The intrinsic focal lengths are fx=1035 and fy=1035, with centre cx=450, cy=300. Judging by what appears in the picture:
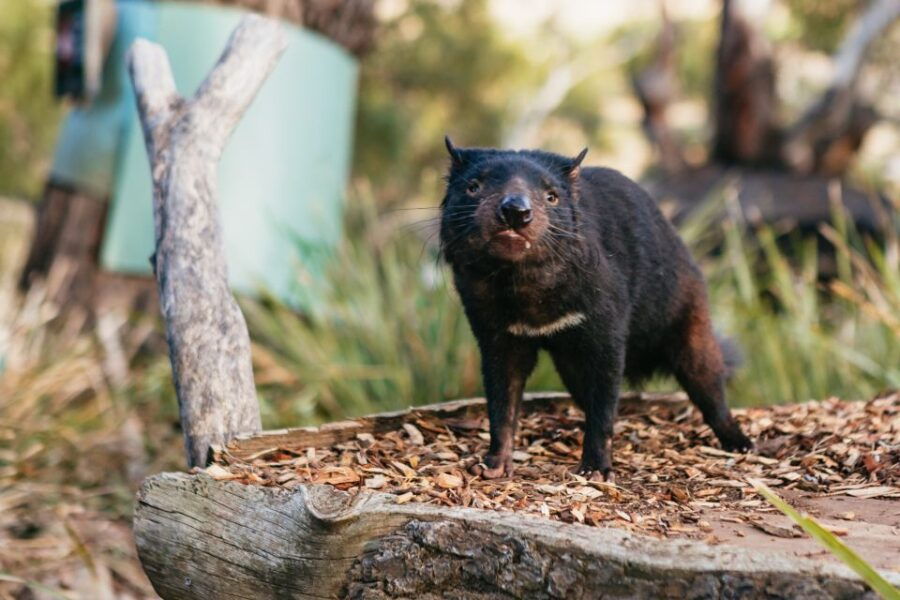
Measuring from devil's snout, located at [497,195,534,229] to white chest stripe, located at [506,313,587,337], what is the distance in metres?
0.31

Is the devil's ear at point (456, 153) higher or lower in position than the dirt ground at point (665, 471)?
higher

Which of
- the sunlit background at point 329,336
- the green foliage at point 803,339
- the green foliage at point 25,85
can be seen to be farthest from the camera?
the green foliage at point 25,85

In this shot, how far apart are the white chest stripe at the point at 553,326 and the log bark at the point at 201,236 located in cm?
73

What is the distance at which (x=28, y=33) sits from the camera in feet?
27.9

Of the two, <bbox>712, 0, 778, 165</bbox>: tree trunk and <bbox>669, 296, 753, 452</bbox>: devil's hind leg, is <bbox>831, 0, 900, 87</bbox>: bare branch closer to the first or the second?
<bbox>712, 0, 778, 165</bbox>: tree trunk

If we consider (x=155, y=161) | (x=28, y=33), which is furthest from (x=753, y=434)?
(x=28, y=33)

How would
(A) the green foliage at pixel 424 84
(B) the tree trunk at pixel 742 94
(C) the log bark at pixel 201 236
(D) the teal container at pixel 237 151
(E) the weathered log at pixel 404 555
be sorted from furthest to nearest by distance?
(A) the green foliage at pixel 424 84 → (B) the tree trunk at pixel 742 94 → (D) the teal container at pixel 237 151 → (C) the log bark at pixel 201 236 → (E) the weathered log at pixel 404 555

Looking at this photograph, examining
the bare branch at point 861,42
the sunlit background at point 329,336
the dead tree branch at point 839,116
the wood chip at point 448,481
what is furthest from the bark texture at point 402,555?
the bare branch at point 861,42

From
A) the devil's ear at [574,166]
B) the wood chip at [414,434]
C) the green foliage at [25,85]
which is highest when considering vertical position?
the green foliage at [25,85]

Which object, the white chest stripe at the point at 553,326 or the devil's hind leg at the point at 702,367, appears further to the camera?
the devil's hind leg at the point at 702,367

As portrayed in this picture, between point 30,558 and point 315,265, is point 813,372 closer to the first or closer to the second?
point 315,265

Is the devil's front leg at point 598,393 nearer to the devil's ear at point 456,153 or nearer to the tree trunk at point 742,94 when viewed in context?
the devil's ear at point 456,153

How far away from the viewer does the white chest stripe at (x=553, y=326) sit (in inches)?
101

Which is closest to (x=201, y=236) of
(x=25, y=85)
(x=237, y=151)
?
(x=237, y=151)
